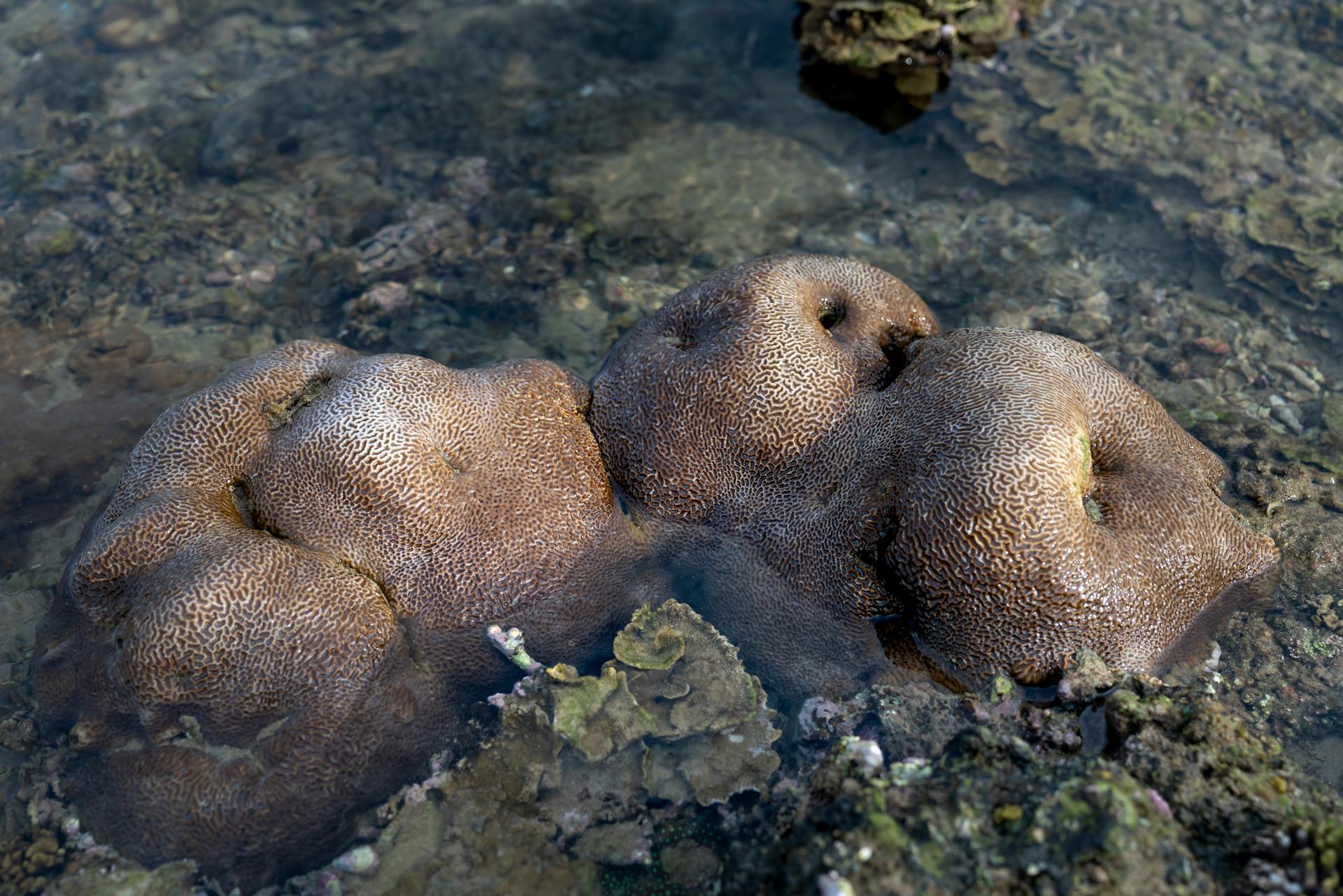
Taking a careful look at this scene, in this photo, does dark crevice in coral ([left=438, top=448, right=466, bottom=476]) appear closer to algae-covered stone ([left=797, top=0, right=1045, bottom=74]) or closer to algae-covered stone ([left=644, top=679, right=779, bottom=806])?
algae-covered stone ([left=644, top=679, right=779, bottom=806])

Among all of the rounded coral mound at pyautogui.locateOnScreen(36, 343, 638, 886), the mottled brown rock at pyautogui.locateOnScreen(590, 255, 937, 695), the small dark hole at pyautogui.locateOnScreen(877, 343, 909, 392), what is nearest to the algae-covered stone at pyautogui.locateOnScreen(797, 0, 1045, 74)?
the mottled brown rock at pyautogui.locateOnScreen(590, 255, 937, 695)

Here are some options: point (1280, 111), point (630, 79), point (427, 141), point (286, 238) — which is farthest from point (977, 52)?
point (286, 238)

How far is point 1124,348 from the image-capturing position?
20.2 ft

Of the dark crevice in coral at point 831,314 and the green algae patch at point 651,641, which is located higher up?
the dark crevice in coral at point 831,314

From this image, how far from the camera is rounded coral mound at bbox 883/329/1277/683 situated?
3.42 metres

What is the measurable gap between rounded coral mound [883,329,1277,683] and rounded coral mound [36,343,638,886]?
1.65 meters

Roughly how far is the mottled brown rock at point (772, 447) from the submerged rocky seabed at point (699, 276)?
0.47 meters

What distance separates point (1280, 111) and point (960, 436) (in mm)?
7210

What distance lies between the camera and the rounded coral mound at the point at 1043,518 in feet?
11.2

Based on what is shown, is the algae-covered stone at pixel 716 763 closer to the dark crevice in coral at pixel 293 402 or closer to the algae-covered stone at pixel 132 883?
the algae-covered stone at pixel 132 883

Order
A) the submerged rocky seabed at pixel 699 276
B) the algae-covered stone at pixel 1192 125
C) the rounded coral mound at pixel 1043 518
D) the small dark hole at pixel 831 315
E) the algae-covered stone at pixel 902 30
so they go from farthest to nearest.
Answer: the algae-covered stone at pixel 902 30, the algae-covered stone at pixel 1192 125, the small dark hole at pixel 831 315, the rounded coral mound at pixel 1043 518, the submerged rocky seabed at pixel 699 276

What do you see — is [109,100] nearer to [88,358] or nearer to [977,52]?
[88,358]

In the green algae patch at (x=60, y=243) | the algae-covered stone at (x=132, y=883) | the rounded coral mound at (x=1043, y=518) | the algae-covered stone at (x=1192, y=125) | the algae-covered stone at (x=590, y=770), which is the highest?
the algae-covered stone at (x=1192, y=125)

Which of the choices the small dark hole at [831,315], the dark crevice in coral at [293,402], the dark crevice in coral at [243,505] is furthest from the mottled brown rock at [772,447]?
the dark crevice in coral at [243,505]
